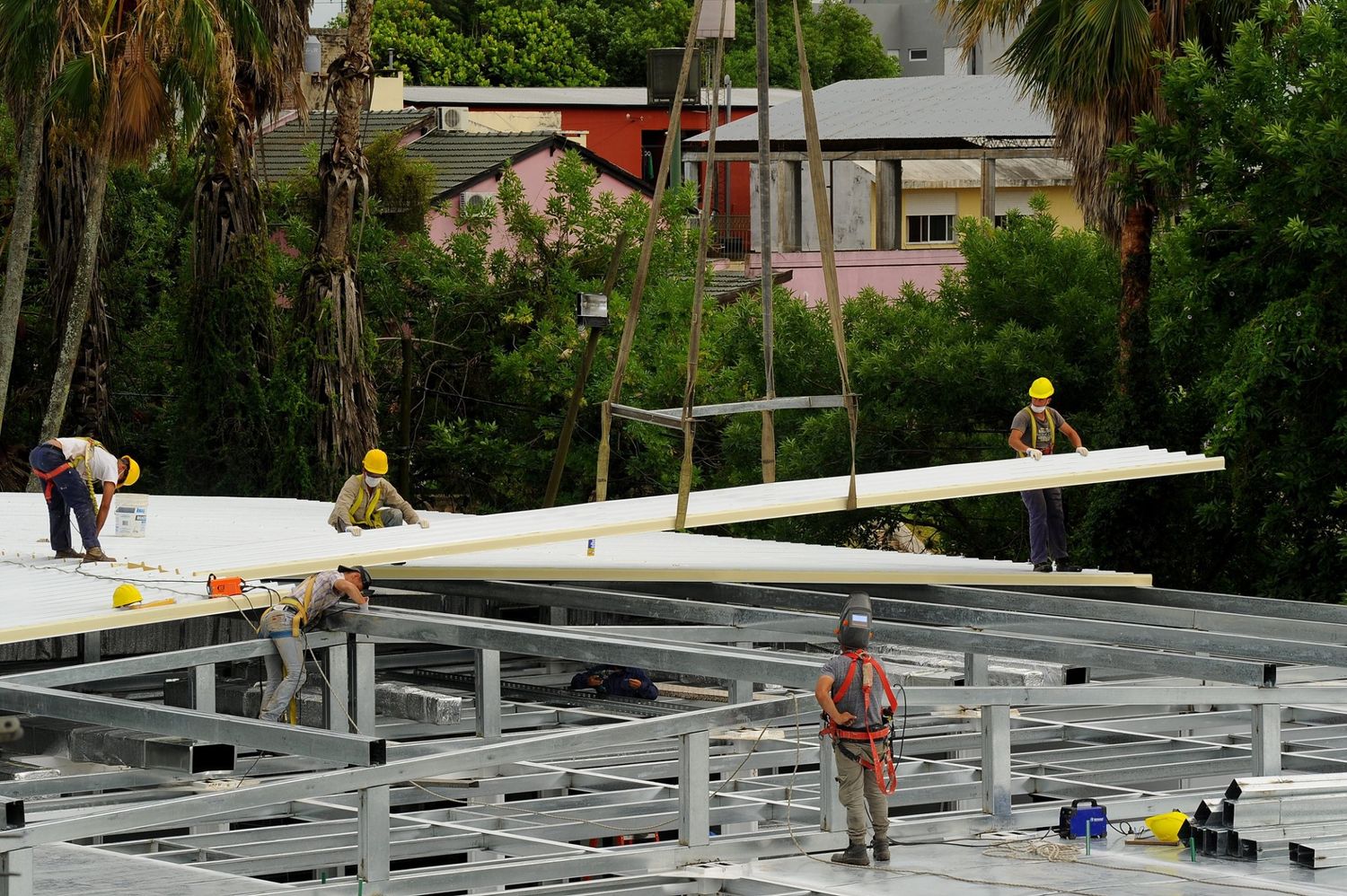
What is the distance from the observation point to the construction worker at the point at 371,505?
17.2 m

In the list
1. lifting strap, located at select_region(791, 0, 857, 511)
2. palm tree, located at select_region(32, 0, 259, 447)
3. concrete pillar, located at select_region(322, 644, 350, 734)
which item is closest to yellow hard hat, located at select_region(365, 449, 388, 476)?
concrete pillar, located at select_region(322, 644, 350, 734)

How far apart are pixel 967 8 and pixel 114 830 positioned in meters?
20.9

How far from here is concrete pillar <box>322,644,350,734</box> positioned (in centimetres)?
1326

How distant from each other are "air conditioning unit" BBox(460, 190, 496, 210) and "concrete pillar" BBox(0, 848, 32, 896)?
102ft

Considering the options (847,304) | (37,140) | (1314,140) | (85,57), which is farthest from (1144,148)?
(37,140)

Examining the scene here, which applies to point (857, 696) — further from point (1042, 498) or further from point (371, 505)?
point (371, 505)

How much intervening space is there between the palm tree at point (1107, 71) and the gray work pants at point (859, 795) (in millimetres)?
16405

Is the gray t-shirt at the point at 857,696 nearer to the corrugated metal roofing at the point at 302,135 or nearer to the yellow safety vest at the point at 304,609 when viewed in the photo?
the yellow safety vest at the point at 304,609

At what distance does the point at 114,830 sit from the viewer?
8.23 m

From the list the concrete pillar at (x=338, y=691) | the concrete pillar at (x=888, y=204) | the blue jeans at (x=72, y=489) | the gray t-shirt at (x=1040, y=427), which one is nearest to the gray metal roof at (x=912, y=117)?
the concrete pillar at (x=888, y=204)

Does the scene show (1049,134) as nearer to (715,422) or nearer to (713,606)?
(715,422)

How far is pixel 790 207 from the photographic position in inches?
1565

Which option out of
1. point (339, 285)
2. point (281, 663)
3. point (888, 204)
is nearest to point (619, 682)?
point (281, 663)

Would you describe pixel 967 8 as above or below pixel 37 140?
above
